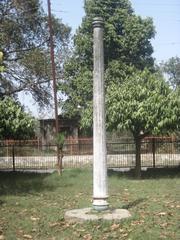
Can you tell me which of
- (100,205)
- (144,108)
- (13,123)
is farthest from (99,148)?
(13,123)

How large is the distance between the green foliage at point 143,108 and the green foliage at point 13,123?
5.65 m

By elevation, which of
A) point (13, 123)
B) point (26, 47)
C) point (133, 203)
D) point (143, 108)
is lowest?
point (133, 203)

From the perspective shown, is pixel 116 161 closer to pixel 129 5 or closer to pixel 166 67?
pixel 129 5

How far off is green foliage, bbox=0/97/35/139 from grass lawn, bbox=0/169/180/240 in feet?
8.55

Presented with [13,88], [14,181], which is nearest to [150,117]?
[14,181]

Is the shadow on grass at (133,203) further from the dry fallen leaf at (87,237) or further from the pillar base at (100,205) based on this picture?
the dry fallen leaf at (87,237)

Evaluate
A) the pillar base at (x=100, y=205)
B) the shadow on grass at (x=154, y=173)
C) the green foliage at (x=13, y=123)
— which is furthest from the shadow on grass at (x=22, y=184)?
the pillar base at (x=100, y=205)

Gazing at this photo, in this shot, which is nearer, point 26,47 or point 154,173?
point 154,173

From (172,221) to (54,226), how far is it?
2288 millimetres

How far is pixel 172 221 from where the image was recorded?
10.3 metres

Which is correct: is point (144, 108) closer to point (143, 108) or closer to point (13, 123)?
point (143, 108)

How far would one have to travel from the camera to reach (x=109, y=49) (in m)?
41.0

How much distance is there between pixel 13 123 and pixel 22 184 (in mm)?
5498

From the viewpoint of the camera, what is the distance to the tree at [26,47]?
109ft
